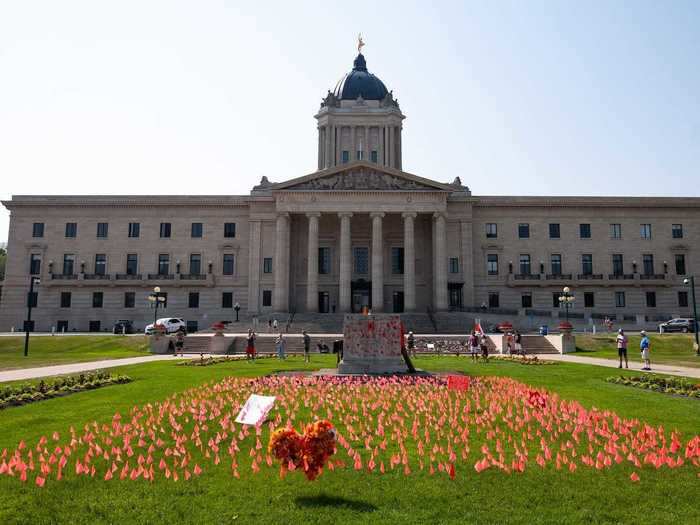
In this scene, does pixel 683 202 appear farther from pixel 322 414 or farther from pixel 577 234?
pixel 322 414

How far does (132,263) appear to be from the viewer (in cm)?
6994

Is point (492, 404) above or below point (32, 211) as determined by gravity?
below

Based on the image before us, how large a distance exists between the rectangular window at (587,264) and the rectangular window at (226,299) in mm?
46031

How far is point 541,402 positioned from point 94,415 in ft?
40.4

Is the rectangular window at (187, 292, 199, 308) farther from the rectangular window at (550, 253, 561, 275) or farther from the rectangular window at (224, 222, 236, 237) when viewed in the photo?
the rectangular window at (550, 253, 561, 275)

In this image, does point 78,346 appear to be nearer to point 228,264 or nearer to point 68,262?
point 228,264

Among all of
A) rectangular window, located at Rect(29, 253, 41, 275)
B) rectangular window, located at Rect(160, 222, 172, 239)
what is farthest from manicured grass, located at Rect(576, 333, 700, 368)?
rectangular window, located at Rect(29, 253, 41, 275)

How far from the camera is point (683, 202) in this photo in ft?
234

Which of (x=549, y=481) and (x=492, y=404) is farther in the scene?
(x=492, y=404)

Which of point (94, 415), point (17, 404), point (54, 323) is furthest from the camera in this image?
point (54, 323)

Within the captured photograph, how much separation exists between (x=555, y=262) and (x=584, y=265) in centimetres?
384

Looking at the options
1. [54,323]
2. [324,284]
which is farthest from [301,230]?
[54,323]

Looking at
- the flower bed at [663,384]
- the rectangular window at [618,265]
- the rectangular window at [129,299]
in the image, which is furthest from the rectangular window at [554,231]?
the rectangular window at [129,299]

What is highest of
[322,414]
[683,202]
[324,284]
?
[683,202]
